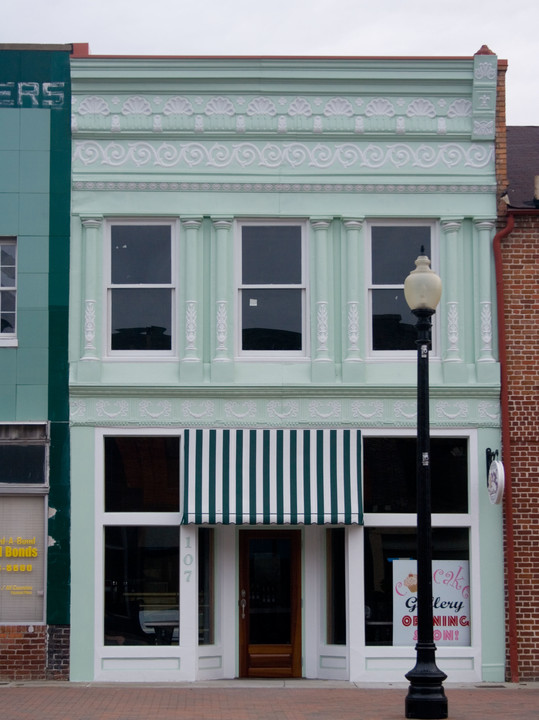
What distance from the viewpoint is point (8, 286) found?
16719 mm

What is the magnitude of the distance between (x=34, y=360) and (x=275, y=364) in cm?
351

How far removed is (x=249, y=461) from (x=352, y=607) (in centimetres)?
254

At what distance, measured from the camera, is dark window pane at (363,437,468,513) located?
16.3 meters

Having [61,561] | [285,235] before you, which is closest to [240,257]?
[285,235]

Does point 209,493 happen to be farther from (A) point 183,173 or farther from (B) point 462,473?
(A) point 183,173

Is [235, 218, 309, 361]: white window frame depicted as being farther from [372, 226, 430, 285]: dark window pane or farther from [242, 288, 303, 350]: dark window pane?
[372, 226, 430, 285]: dark window pane

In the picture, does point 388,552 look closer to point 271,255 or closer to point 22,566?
point 271,255

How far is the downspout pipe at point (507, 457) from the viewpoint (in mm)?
15914

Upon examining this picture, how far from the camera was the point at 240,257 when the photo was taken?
1680cm

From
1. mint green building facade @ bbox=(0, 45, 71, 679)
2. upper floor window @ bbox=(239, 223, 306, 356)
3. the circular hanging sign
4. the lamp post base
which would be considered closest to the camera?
the lamp post base

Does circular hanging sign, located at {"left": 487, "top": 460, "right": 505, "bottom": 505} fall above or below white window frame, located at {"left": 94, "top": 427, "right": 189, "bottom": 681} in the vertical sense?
above

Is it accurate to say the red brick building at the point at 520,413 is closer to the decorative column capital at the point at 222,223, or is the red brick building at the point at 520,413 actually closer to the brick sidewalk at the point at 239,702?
the brick sidewalk at the point at 239,702

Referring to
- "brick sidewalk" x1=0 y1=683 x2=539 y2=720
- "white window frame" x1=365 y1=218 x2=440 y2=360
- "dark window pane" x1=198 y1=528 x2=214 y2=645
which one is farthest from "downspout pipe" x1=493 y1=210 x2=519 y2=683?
"dark window pane" x1=198 y1=528 x2=214 y2=645

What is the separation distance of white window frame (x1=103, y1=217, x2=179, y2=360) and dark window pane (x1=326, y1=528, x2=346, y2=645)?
3.68m
